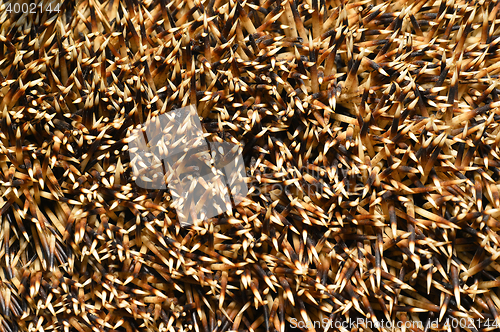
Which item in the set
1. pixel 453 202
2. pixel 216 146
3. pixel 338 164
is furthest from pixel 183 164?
pixel 453 202

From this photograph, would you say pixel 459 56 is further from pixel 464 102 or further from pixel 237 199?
pixel 237 199

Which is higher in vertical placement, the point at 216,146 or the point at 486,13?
the point at 486,13

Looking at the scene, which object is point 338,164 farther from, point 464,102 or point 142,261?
point 142,261

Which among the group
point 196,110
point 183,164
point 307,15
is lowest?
point 183,164

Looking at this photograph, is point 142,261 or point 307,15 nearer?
point 142,261

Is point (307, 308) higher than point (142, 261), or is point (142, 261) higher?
point (142, 261)

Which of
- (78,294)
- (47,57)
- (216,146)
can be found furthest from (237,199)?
(47,57)
